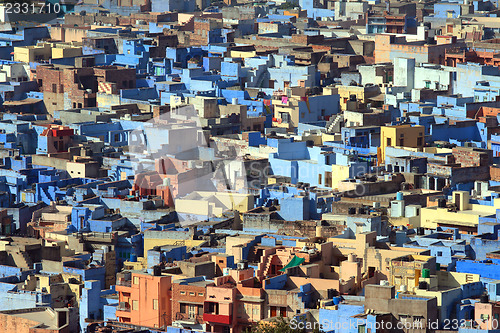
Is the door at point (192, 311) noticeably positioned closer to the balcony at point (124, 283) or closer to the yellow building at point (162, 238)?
the balcony at point (124, 283)

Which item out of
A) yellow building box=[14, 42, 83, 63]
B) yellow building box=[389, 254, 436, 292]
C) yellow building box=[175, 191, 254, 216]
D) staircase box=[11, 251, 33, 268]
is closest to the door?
yellow building box=[389, 254, 436, 292]

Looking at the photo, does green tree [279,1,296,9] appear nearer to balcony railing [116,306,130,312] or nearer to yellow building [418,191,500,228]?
yellow building [418,191,500,228]

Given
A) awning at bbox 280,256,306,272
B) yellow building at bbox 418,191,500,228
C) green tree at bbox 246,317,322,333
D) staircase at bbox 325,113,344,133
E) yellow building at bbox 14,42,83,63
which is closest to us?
green tree at bbox 246,317,322,333

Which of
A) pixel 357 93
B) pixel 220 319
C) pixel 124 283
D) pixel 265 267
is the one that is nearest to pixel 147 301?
pixel 124 283

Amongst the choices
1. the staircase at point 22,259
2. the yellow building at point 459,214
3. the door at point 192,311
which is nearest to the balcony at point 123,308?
the door at point 192,311

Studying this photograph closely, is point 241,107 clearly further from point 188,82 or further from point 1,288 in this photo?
point 1,288

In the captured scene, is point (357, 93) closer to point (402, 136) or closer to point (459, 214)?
point (402, 136)

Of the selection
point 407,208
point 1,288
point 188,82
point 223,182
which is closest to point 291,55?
point 188,82
